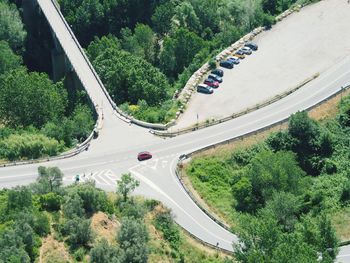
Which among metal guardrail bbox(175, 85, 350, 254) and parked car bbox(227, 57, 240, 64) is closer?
metal guardrail bbox(175, 85, 350, 254)

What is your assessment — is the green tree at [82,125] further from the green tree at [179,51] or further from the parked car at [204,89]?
the green tree at [179,51]

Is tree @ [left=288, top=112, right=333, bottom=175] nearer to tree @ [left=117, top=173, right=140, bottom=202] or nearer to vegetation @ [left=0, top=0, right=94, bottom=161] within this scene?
tree @ [left=117, top=173, right=140, bottom=202]

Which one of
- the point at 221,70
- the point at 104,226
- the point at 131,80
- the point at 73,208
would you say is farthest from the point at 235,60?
the point at 73,208

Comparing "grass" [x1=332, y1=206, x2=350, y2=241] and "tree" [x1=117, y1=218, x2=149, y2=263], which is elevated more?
"tree" [x1=117, y1=218, x2=149, y2=263]

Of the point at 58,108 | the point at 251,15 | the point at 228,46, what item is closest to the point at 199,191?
the point at 58,108

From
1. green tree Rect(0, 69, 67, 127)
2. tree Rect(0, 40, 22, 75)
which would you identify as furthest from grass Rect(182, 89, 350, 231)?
tree Rect(0, 40, 22, 75)

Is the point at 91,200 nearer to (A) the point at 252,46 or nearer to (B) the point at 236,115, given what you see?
(B) the point at 236,115
